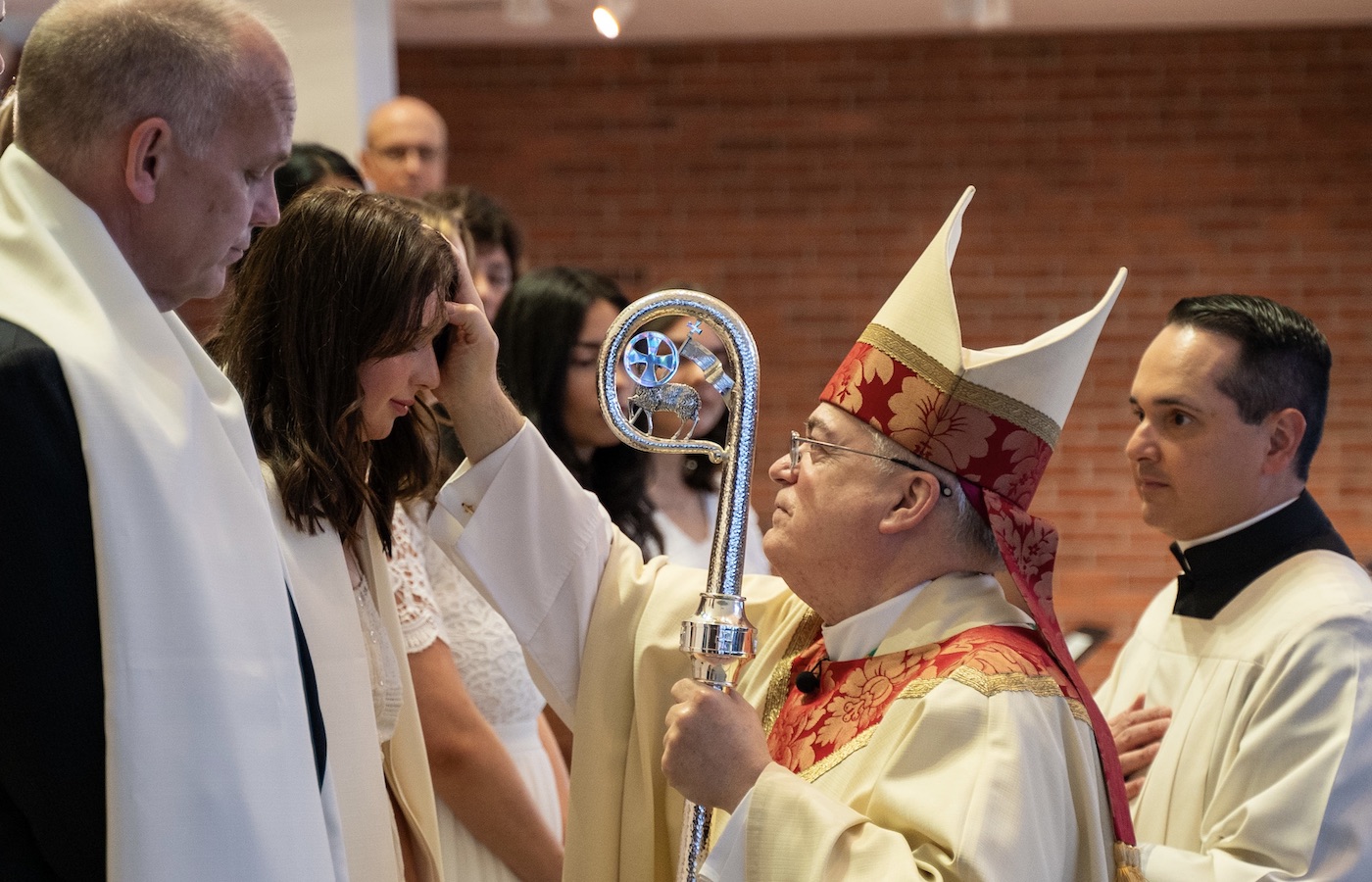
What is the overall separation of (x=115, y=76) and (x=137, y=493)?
0.42 meters

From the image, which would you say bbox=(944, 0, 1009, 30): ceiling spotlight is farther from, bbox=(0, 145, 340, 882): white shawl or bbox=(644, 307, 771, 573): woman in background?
bbox=(0, 145, 340, 882): white shawl

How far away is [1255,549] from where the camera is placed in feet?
9.67

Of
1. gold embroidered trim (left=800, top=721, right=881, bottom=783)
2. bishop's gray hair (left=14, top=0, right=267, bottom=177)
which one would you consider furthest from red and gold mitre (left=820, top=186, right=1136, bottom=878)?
bishop's gray hair (left=14, top=0, right=267, bottom=177)

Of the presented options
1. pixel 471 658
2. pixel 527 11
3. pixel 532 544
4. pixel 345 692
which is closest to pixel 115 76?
pixel 345 692

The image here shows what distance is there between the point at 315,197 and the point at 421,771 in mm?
832

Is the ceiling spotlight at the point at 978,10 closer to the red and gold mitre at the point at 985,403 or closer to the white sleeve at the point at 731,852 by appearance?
the red and gold mitre at the point at 985,403

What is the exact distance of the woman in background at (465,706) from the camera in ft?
7.97

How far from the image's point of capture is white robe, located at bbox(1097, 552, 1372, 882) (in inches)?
98.7

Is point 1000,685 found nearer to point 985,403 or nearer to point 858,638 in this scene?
point 858,638

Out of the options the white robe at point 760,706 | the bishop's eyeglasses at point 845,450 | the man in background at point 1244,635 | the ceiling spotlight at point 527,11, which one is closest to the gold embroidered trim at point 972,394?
the bishop's eyeglasses at point 845,450

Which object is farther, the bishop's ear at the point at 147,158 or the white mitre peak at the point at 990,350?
the white mitre peak at the point at 990,350

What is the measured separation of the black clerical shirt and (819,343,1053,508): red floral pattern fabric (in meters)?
0.97

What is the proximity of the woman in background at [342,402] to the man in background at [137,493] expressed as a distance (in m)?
0.32

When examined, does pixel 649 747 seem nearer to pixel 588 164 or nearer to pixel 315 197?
pixel 315 197
